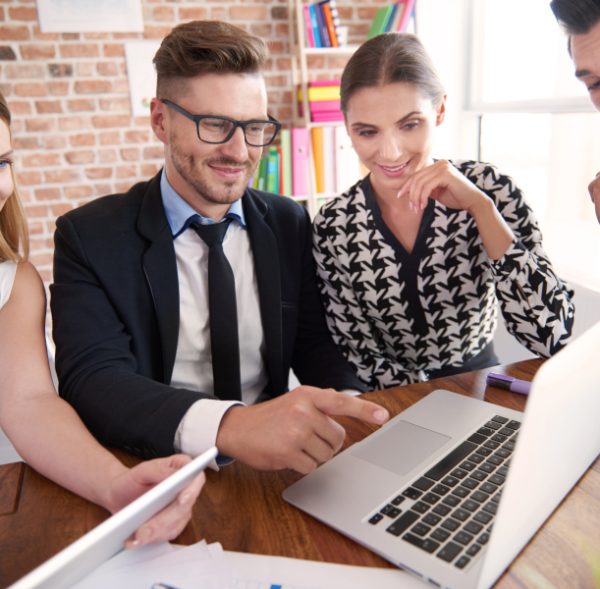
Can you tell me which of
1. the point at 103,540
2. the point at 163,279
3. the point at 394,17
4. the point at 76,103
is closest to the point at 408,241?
the point at 163,279

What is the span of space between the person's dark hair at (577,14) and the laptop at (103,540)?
3.81 feet

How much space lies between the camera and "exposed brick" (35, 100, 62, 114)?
9.76ft

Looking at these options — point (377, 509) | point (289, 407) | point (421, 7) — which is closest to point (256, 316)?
point (289, 407)

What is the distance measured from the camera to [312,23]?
310 cm

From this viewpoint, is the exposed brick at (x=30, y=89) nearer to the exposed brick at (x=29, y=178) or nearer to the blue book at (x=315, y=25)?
the exposed brick at (x=29, y=178)

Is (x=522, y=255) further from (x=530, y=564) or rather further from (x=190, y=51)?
(x=190, y=51)

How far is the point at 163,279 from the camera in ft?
4.14

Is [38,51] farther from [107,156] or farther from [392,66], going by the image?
[392,66]

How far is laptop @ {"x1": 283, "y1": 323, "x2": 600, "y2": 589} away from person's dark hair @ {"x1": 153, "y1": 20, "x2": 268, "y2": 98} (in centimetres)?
88

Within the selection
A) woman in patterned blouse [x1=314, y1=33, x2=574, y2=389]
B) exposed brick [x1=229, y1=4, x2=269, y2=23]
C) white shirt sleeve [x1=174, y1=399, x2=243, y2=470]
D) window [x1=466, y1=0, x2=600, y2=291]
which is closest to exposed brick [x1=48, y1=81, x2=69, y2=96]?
exposed brick [x1=229, y1=4, x2=269, y2=23]

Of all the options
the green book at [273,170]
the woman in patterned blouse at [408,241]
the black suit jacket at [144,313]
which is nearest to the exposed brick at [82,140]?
the green book at [273,170]

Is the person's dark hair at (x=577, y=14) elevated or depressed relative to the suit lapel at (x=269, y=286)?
elevated

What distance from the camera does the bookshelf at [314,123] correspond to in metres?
3.10

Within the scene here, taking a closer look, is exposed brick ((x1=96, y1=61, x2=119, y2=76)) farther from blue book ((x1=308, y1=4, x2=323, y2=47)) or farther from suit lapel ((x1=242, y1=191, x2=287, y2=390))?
suit lapel ((x1=242, y1=191, x2=287, y2=390))
